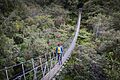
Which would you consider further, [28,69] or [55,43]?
[55,43]

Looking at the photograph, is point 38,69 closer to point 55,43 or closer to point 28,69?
point 28,69

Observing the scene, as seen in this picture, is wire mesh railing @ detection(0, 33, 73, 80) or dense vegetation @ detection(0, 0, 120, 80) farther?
dense vegetation @ detection(0, 0, 120, 80)

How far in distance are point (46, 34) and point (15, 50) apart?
5.29 m

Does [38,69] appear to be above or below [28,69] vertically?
below

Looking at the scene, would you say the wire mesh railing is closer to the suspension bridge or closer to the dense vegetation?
the suspension bridge

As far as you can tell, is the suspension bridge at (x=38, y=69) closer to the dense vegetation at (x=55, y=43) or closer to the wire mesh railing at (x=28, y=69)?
the wire mesh railing at (x=28, y=69)

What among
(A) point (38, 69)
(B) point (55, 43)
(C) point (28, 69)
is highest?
(B) point (55, 43)

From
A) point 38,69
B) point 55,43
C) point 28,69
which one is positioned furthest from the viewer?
point 55,43

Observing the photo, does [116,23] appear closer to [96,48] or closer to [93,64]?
[96,48]

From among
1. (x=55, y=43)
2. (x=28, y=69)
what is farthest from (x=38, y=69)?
(x=55, y=43)

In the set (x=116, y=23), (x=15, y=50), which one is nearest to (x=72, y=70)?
(x=15, y=50)

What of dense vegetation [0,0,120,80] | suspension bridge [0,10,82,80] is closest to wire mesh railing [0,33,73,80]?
suspension bridge [0,10,82,80]

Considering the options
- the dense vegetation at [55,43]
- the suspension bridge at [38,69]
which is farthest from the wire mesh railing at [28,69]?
A: the dense vegetation at [55,43]

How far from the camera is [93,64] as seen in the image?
33.7 ft
